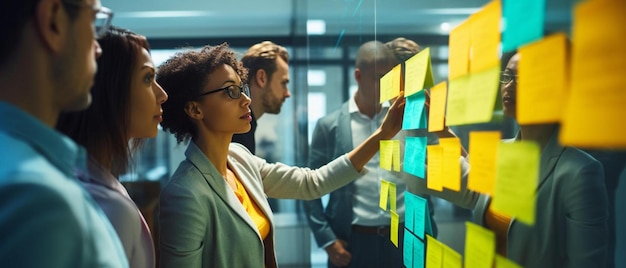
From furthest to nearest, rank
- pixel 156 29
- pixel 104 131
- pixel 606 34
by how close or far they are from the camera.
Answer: pixel 156 29, pixel 104 131, pixel 606 34

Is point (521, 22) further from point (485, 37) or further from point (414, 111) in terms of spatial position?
point (414, 111)

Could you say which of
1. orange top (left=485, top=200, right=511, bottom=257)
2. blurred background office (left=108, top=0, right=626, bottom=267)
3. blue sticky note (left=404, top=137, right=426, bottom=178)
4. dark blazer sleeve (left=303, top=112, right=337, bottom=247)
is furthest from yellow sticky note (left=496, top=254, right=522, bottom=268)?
dark blazer sleeve (left=303, top=112, right=337, bottom=247)

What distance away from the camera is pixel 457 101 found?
68 centimetres

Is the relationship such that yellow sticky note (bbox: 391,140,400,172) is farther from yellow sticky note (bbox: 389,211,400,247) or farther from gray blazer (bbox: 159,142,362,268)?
gray blazer (bbox: 159,142,362,268)

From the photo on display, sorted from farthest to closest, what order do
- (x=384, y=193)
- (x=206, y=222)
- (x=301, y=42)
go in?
(x=301, y=42) < (x=384, y=193) < (x=206, y=222)

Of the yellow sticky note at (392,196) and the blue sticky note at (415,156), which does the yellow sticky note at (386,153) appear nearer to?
the yellow sticky note at (392,196)

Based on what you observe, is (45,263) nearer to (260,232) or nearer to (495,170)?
(495,170)

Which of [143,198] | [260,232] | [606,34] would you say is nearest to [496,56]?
[606,34]

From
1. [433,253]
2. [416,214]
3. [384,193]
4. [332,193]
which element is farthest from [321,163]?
[433,253]

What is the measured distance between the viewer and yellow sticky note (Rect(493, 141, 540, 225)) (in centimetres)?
49

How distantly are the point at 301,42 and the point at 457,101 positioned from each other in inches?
91.1

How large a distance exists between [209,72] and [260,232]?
0.45m

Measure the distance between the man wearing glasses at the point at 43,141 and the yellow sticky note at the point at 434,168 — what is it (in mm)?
508

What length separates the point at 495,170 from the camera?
567 mm
